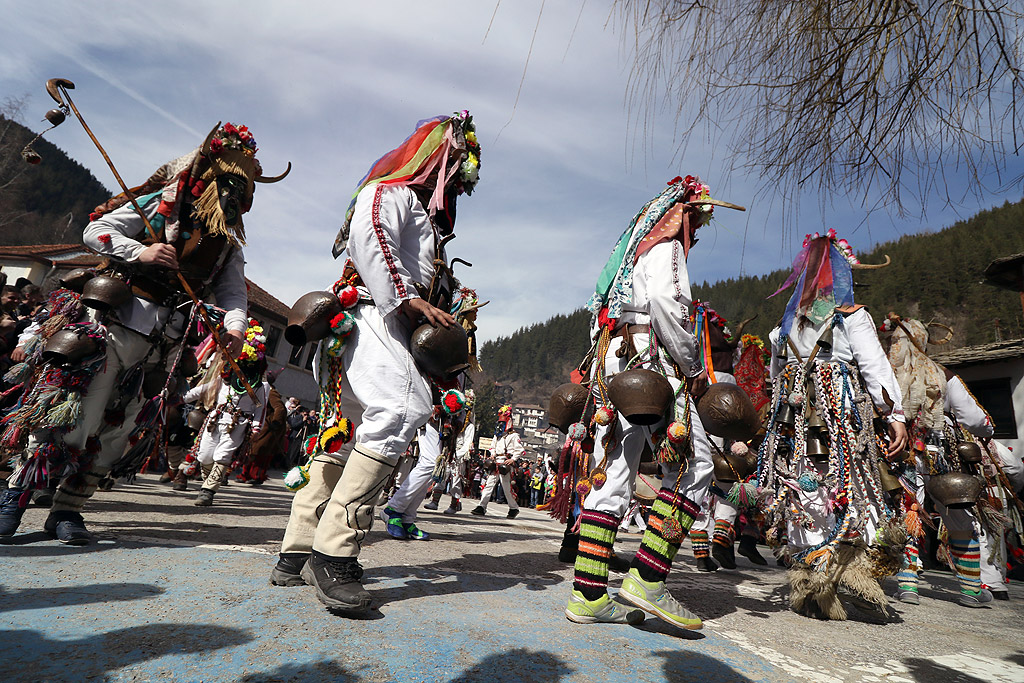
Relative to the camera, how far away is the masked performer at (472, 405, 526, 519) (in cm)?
1023

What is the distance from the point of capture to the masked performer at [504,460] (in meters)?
10.2

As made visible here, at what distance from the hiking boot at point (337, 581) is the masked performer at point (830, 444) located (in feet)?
8.56

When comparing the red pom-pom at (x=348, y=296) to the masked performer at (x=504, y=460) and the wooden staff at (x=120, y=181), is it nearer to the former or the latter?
the wooden staff at (x=120, y=181)

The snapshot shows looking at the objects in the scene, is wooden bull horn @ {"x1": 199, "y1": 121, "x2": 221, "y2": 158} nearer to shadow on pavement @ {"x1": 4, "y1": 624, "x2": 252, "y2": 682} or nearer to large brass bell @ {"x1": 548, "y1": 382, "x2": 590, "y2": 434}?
large brass bell @ {"x1": 548, "y1": 382, "x2": 590, "y2": 434}

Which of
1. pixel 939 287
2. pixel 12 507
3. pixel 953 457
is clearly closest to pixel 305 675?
pixel 12 507

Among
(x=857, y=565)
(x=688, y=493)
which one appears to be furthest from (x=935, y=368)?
(x=688, y=493)

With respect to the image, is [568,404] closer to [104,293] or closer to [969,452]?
[104,293]

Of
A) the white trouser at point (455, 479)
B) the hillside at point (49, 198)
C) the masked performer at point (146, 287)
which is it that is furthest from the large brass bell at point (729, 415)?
the hillside at point (49, 198)

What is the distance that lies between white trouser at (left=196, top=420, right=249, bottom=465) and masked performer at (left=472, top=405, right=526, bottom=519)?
4487 mm

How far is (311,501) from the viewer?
254cm

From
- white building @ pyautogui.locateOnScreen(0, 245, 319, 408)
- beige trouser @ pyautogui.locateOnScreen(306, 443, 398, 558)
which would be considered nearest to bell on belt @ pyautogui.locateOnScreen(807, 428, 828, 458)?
beige trouser @ pyautogui.locateOnScreen(306, 443, 398, 558)

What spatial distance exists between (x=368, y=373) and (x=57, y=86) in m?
2.95

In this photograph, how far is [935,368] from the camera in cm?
498

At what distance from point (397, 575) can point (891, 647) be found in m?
2.40
